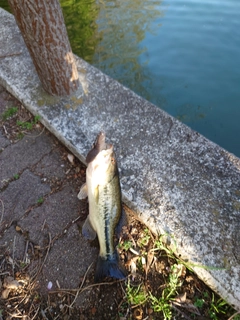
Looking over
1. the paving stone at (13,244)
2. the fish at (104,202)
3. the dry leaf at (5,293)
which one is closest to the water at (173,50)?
the fish at (104,202)

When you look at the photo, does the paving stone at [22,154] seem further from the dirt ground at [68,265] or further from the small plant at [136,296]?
the small plant at [136,296]

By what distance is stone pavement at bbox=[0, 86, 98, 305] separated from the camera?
2.34 m

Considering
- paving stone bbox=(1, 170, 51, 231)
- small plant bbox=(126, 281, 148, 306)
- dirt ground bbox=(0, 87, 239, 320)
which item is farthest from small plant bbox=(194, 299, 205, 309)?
paving stone bbox=(1, 170, 51, 231)

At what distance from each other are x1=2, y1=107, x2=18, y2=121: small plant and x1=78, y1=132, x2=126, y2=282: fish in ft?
5.56

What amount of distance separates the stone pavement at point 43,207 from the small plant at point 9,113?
195mm

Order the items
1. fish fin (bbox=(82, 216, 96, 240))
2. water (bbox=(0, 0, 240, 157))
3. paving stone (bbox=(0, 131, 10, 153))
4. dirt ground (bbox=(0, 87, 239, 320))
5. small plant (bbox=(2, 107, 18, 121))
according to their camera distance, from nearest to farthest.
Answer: dirt ground (bbox=(0, 87, 239, 320)) → fish fin (bbox=(82, 216, 96, 240)) → paving stone (bbox=(0, 131, 10, 153)) → small plant (bbox=(2, 107, 18, 121)) → water (bbox=(0, 0, 240, 157))

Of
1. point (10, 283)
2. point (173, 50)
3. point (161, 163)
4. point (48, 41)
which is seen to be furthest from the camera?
point (173, 50)

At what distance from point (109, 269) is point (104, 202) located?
0.51 m

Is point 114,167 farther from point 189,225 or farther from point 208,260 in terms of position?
point 208,260

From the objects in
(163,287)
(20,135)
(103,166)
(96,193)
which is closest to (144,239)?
(163,287)

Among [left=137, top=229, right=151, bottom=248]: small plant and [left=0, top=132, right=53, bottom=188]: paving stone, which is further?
[left=0, top=132, right=53, bottom=188]: paving stone

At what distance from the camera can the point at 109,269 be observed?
2150mm

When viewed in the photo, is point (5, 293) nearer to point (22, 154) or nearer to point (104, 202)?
point (104, 202)

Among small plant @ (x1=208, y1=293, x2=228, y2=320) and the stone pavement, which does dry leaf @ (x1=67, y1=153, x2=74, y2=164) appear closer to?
the stone pavement
